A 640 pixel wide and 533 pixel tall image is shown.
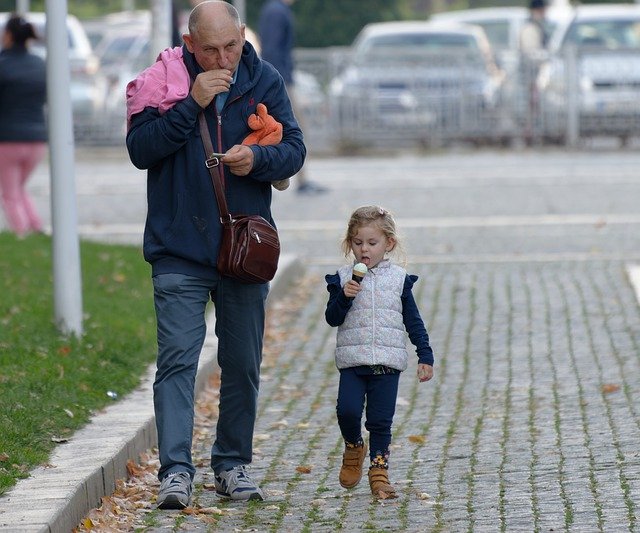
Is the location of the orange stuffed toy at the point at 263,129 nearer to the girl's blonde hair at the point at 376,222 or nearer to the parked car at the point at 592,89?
the girl's blonde hair at the point at 376,222

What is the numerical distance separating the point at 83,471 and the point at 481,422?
7.00ft

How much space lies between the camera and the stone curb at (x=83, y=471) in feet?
16.8

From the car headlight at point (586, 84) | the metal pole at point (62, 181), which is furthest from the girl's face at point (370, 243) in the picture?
the car headlight at point (586, 84)

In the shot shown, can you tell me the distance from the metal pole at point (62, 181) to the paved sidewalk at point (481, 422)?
110 centimetres

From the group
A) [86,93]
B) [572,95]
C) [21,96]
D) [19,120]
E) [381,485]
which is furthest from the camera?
[86,93]

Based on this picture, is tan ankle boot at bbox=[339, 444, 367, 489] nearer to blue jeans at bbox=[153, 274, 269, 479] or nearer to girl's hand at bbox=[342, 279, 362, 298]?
blue jeans at bbox=[153, 274, 269, 479]

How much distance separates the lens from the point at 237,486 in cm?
588

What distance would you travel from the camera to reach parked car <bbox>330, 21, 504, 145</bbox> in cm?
2244

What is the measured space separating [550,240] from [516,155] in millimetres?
9014

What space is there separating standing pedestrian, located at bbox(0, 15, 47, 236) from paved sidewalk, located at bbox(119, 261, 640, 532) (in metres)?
3.09

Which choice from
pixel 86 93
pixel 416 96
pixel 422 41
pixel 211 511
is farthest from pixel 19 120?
pixel 422 41

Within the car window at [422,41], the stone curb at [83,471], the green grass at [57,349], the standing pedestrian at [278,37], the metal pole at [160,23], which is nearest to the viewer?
the stone curb at [83,471]

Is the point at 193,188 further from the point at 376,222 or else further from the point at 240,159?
the point at 376,222

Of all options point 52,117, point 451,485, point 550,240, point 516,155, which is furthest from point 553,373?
point 516,155
